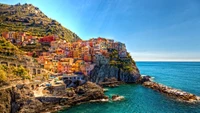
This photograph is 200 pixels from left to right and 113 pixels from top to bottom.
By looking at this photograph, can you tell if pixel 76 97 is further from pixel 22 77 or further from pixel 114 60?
pixel 114 60

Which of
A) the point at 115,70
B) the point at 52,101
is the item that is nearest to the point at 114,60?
the point at 115,70

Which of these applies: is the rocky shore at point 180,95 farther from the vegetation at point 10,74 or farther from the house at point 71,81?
the vegetation at point 10,74

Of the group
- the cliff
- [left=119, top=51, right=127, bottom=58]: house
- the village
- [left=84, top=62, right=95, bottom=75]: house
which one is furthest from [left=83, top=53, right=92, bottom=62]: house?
[left=119, top=51, right=127, bottom=58]: house

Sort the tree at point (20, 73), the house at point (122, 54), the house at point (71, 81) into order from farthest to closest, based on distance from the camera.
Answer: the house at point (122, 54)
the house at point (71, 81)
the tree at point (20, 73)

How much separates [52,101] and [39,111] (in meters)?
3.60

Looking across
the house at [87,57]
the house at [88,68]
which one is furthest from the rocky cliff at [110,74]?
the house at [87,57]

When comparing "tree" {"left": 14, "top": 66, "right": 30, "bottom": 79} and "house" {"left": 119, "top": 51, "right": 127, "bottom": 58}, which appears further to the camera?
"house" {"left": 119, "top": 51, "right": 127, "bottom": 58}

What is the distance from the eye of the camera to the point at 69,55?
73562mm

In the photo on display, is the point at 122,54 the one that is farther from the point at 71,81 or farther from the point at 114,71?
the point at 71,81

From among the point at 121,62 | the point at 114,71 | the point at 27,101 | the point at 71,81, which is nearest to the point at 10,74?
the point at 27,101

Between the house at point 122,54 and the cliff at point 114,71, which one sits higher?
the house at point 122,54

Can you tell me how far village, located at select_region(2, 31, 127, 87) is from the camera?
193 feet

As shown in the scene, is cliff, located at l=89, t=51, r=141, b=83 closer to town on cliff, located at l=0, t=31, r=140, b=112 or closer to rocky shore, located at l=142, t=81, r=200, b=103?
town on cliff, located at l=0, t=31, r=140, b=112

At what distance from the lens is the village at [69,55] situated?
58.7 meters
